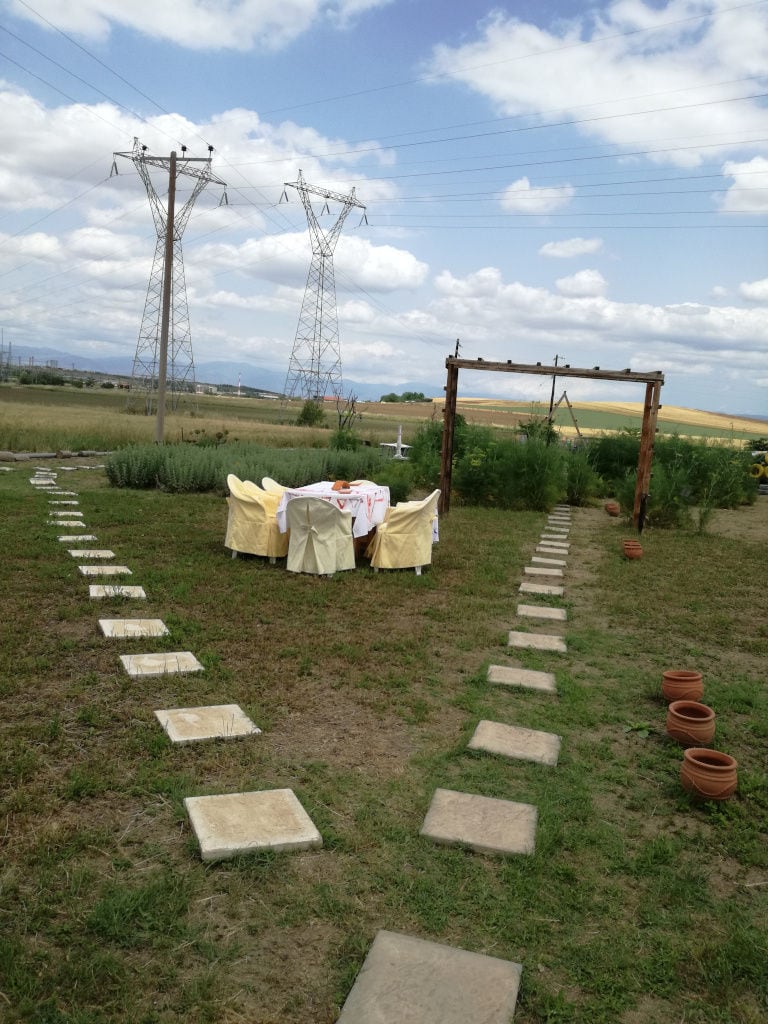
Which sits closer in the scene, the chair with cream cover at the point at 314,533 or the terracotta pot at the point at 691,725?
the terracotta pot at the point at 691,725

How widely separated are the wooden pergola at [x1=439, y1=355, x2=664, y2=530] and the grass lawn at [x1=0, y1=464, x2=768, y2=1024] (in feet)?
15.7

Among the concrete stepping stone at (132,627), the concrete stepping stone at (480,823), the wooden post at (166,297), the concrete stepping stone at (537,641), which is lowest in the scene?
the concrete stepping stone at (537,641)

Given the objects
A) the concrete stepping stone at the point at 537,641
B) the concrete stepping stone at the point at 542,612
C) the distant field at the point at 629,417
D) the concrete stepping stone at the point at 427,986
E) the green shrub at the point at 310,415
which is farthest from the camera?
the green shrub at the point at 310,415

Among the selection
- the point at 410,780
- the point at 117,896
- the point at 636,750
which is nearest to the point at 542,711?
the point at 636,750

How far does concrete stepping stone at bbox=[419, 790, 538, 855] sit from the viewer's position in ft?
8.25

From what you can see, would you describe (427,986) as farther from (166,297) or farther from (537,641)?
(166,297)

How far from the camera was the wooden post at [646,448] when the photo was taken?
9.88 metres

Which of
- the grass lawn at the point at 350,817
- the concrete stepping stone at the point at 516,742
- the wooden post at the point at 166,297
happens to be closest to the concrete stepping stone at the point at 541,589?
the grass lawn at the point at 350,817

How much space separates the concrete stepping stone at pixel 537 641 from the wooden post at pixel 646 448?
5528 mm

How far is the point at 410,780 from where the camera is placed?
2.96 m

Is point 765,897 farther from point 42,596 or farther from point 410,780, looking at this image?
point 42,596

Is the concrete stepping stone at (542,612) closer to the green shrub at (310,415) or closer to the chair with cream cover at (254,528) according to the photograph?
the chair with cream cover at (254,528)

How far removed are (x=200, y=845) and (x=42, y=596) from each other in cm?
337

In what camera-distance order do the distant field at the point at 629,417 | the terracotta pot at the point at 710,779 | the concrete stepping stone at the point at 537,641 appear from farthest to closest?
1. the distant field at the point at 629,417
2. the concrete stepping stone at the point at 537,641
3. the terracotta pot at the point at 710,779
